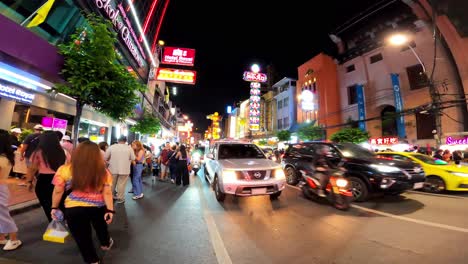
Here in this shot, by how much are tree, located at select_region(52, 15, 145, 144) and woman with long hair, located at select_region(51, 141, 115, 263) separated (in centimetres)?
494

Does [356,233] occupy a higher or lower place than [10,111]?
lower

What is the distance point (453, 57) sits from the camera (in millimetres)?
21219

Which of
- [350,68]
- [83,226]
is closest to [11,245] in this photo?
[83,226]

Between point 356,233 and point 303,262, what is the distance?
5.94 ft

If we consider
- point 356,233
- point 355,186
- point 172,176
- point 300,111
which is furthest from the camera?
point 300,111

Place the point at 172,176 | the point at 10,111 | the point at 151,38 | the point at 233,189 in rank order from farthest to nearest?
the point at 151,38
the point at 172,176
the point at 10,111
the point at 233,189

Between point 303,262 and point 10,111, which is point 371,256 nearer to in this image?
point 303,262

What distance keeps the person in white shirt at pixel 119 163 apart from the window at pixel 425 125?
2815 cm

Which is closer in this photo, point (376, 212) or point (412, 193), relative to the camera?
point (376, 212)

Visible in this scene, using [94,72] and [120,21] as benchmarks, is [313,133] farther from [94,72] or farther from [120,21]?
[94,72]

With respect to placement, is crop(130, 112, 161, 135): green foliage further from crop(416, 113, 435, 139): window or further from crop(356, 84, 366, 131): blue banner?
crop(416, 113, 435, 139): window

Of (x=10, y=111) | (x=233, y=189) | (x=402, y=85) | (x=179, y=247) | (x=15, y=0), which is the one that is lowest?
(x=179, y=247)

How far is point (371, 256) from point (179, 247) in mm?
3050

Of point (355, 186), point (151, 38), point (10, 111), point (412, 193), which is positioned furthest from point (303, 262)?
point (151, 38)
